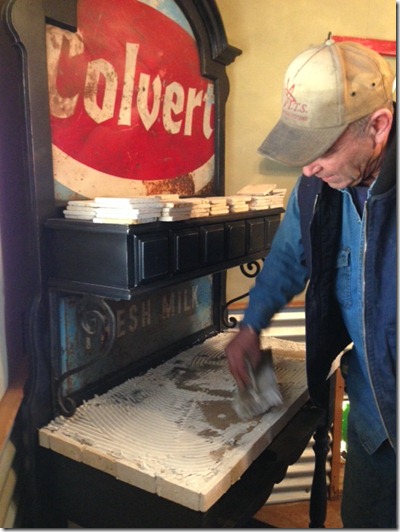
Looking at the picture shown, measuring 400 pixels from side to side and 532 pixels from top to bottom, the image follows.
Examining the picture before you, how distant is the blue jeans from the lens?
1519mm

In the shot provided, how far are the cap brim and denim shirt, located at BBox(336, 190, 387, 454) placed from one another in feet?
0.79

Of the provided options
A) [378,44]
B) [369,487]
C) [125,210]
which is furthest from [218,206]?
[378,44]

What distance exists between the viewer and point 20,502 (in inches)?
63.6

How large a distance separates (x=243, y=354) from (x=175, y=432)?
0.33 m

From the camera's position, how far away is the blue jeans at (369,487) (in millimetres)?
1519

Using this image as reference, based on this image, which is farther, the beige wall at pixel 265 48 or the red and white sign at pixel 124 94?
the beige wall at pixel 265 48

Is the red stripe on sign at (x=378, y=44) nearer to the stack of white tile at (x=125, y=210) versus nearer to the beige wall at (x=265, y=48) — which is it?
the beige wall at (x=265, y=48)

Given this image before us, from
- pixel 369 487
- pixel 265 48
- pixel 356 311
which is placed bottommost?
pixel 369 487

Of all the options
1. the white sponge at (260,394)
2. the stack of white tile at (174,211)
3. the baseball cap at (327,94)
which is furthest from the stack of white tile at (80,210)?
the white sponge at (260,394)

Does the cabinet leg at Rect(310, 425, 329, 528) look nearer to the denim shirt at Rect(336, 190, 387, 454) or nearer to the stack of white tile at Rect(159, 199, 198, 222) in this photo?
the denim shirt at Rect(336, 190, 387, 454)

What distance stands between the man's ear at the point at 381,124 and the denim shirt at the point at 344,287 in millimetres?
209

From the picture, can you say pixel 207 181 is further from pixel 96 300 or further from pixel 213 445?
pixel 213 445

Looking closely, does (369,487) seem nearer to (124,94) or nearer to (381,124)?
(381,124)

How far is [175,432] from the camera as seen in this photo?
5.08 ft
